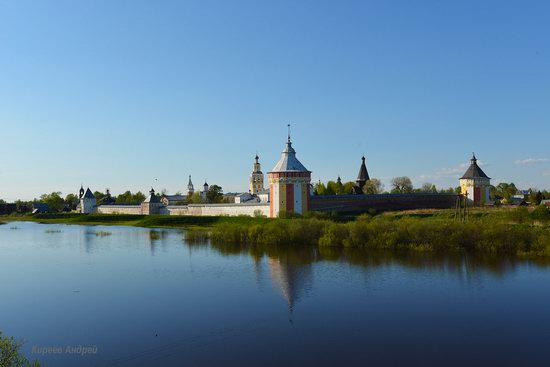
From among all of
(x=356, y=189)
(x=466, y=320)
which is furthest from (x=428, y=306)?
(x=356, y=189)

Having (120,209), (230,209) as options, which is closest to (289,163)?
(230,209)

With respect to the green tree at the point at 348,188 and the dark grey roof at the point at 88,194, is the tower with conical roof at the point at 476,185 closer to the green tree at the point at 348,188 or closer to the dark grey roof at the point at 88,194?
the green tree at the point at 348,188

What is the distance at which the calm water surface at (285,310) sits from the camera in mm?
8844

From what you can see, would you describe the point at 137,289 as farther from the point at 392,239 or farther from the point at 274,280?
the point at 392,239

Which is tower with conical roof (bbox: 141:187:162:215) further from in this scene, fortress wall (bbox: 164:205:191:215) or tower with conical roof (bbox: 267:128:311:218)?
tower with conical roof (bbox: 267:128:311:218)

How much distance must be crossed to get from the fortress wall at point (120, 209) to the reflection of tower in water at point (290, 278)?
36.8 m

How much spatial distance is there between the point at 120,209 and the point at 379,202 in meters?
29.8

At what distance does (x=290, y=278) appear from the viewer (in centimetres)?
1509

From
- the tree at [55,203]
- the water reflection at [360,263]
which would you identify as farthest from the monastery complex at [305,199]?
the tree at [55,203]

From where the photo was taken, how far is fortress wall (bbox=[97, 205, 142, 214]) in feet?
174

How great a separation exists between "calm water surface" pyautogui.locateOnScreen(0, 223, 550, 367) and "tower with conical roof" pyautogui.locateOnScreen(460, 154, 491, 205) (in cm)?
2236

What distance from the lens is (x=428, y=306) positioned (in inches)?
462

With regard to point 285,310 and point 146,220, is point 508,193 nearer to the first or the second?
point 146,220

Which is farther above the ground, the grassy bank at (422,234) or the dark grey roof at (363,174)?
the dark grey roof at (363,174)
